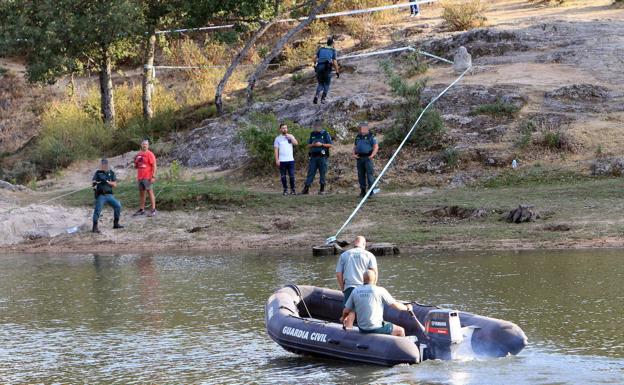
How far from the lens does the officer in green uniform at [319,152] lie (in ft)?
78.1

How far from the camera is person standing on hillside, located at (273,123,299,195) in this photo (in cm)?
2427

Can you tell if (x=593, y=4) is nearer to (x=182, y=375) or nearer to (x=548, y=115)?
→ (x=548, y=115)

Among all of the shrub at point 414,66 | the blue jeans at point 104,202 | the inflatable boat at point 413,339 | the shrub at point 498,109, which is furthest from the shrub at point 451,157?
the inflatable boat at point 413,339

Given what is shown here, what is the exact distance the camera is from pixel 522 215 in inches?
827

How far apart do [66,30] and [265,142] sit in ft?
27.4

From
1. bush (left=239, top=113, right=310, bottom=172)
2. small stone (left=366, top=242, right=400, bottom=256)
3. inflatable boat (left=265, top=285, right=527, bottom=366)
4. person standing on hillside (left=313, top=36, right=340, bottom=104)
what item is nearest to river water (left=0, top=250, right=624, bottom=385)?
inflatable boat (left=265, top=285, right=527, bottom=366)

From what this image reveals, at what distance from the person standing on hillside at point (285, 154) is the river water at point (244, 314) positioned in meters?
4.04

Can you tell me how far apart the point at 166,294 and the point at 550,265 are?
20.2ft

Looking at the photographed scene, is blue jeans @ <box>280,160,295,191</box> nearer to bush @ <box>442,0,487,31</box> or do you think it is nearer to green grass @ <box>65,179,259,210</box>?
green grass @ <box>65,179,259,210</box>

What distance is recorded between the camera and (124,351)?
13.2 metres

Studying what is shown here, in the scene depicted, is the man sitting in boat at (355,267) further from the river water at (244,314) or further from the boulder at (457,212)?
the boulder at (457,212)

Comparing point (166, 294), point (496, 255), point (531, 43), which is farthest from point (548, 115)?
point (166, 294)

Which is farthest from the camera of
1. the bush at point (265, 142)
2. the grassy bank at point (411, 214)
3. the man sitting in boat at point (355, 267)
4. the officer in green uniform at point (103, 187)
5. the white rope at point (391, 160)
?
the bush at point (265, 142)

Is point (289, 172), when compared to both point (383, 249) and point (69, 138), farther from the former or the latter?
point (69, 138)
